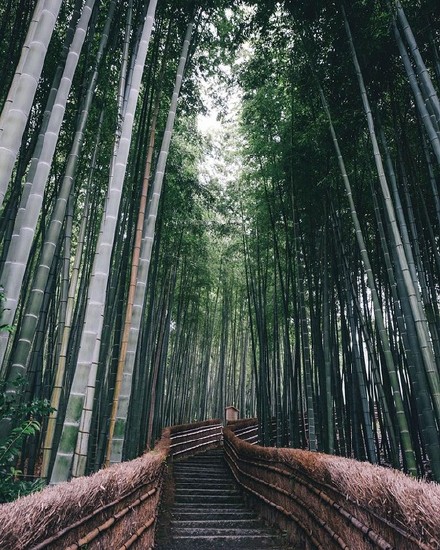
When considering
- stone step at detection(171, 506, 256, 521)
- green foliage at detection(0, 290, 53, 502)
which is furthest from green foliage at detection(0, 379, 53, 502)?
stone step at detection(171, 506, 256, 521)

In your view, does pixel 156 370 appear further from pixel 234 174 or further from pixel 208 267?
pixel 234 174

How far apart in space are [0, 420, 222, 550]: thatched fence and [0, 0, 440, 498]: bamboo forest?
0.31 meters

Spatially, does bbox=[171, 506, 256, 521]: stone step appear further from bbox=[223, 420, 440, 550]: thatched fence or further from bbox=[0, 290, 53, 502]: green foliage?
bbox=[0, 290, 53, 502]: green foliage

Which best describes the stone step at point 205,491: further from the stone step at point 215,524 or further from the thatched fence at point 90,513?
the thatched fence at point 90,513

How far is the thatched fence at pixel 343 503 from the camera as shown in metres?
1.27

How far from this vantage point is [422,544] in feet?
3.98

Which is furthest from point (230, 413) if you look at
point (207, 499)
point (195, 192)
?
point (195, 192)

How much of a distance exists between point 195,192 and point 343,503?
4.28 metres

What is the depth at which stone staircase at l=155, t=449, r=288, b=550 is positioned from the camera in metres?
3.01

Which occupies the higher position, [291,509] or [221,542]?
→ [291,509]

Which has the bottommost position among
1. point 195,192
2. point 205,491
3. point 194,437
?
point 205,491

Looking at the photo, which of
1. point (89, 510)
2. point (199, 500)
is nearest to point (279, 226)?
point (199, 500)

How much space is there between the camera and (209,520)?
3.58 m

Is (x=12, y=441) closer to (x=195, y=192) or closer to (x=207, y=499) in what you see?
→ (x=207, y=499)
